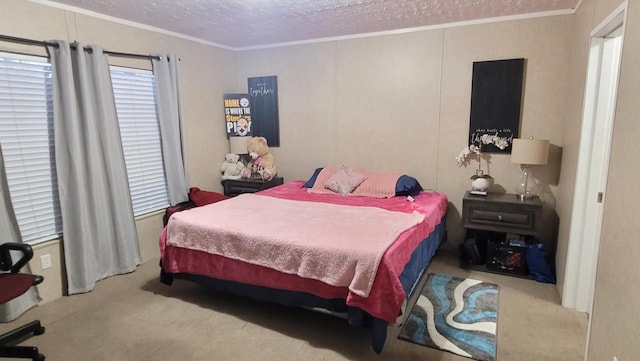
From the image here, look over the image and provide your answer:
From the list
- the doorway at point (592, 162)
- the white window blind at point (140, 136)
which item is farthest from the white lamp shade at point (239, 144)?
the doorway at point (592, 162)

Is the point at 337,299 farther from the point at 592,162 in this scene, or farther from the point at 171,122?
the point at 171,122

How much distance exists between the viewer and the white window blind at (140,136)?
11.2 ft

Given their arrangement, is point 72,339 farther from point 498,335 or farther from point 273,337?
point 498,335

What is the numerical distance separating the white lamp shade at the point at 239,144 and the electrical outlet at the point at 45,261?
2247 mm

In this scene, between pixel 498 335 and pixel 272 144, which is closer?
pixel 498 335

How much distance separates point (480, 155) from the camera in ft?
11.9

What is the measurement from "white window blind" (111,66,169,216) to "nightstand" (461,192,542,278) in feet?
10.4

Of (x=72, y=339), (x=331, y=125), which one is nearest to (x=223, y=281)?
(x=72, y=339)

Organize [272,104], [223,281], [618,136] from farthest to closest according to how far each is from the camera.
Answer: [272,104] < [223,281] < [618,136]

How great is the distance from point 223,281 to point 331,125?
91.9 inches

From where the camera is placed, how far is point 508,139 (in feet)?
11.4

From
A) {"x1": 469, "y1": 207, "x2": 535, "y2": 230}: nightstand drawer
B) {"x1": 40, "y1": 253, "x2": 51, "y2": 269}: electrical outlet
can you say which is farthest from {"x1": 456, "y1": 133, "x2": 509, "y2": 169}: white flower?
{"x1": 40, "y1": 253, "x2": 51, "y2": 269}: electrical outlet

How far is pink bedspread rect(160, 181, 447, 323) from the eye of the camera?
202 cm

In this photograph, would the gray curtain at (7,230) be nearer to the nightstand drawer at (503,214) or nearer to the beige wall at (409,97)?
the beige wall at (409,97)
